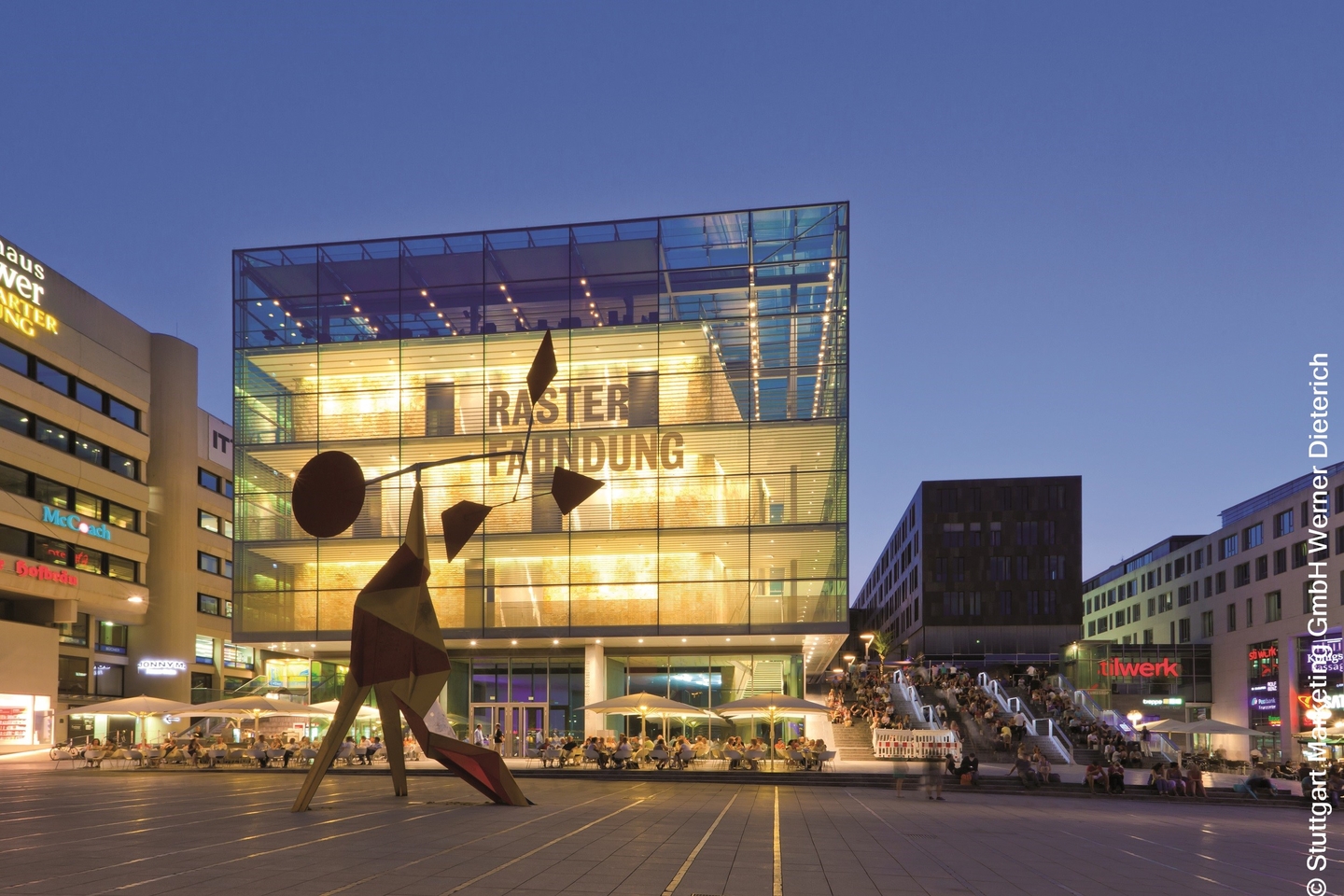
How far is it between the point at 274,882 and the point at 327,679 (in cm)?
3797

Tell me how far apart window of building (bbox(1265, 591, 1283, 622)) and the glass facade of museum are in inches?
1484

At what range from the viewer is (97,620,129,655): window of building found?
64.2 metres

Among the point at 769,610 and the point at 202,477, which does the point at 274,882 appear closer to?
the point at 769,610

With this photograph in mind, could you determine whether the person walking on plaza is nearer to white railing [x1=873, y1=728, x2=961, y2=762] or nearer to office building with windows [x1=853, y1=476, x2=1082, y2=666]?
white railing [x1=873, y1=728, x2=961, y2=762]

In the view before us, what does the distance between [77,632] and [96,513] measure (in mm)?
6531

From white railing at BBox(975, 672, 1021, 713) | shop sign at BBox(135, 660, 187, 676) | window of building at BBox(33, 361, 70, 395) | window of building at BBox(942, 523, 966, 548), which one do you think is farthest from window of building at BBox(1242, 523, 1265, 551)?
window of building at BBox(33, 361, 70, 395)

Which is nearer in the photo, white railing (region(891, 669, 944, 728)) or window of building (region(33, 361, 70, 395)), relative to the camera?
white railing (region(891, 669, 944, 728))

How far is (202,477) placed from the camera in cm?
7331

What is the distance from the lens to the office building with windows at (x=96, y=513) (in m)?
53.1

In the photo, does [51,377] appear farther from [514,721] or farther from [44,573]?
[514,721]

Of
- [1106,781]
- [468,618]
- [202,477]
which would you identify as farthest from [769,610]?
[202,477]

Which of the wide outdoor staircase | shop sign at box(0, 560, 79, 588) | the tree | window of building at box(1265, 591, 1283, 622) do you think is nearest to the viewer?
the wide outdoor staircase

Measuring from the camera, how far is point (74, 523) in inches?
2234

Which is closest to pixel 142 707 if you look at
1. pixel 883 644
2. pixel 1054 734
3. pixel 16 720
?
pixel 16 720
